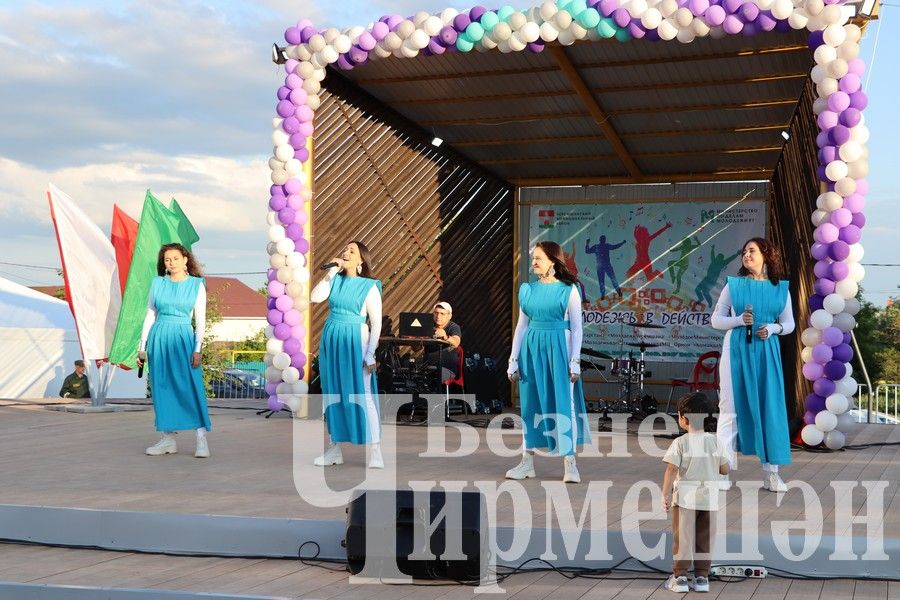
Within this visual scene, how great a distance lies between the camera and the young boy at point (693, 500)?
12.6ft

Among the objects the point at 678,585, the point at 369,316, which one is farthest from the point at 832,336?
the point at 678,585

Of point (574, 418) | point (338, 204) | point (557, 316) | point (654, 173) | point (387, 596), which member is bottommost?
point (387, 596)

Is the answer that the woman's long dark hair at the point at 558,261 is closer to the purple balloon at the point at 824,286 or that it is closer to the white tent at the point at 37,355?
the purple balloon at the point at 824,286

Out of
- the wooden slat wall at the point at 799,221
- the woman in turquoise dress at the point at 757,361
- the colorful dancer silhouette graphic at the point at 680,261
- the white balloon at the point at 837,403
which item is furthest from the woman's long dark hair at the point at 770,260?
the colorful dancer silhouette graphic at the point at 680,261

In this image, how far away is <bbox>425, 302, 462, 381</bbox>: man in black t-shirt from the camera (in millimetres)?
9625

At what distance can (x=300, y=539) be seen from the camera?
172 inches

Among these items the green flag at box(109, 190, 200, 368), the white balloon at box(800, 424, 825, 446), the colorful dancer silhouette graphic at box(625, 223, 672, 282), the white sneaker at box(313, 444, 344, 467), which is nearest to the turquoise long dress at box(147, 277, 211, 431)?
the white sneaker at box(313, 444, 344, 467)

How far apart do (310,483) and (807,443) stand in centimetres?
399

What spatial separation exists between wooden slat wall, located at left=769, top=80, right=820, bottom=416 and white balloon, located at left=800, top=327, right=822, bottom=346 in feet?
1.38

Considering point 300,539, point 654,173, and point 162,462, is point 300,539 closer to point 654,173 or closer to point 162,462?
point 162,462

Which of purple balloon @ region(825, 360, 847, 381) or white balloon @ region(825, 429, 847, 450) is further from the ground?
purple balloon @ region(825, 360, 847, 381)

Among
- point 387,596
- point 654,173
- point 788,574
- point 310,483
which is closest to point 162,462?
point 310,483

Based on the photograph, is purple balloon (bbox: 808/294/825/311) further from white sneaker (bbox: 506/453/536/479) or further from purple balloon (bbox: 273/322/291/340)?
purple balloon (bbox: 273/322/291/340)

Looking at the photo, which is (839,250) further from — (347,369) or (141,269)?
(141,269)
